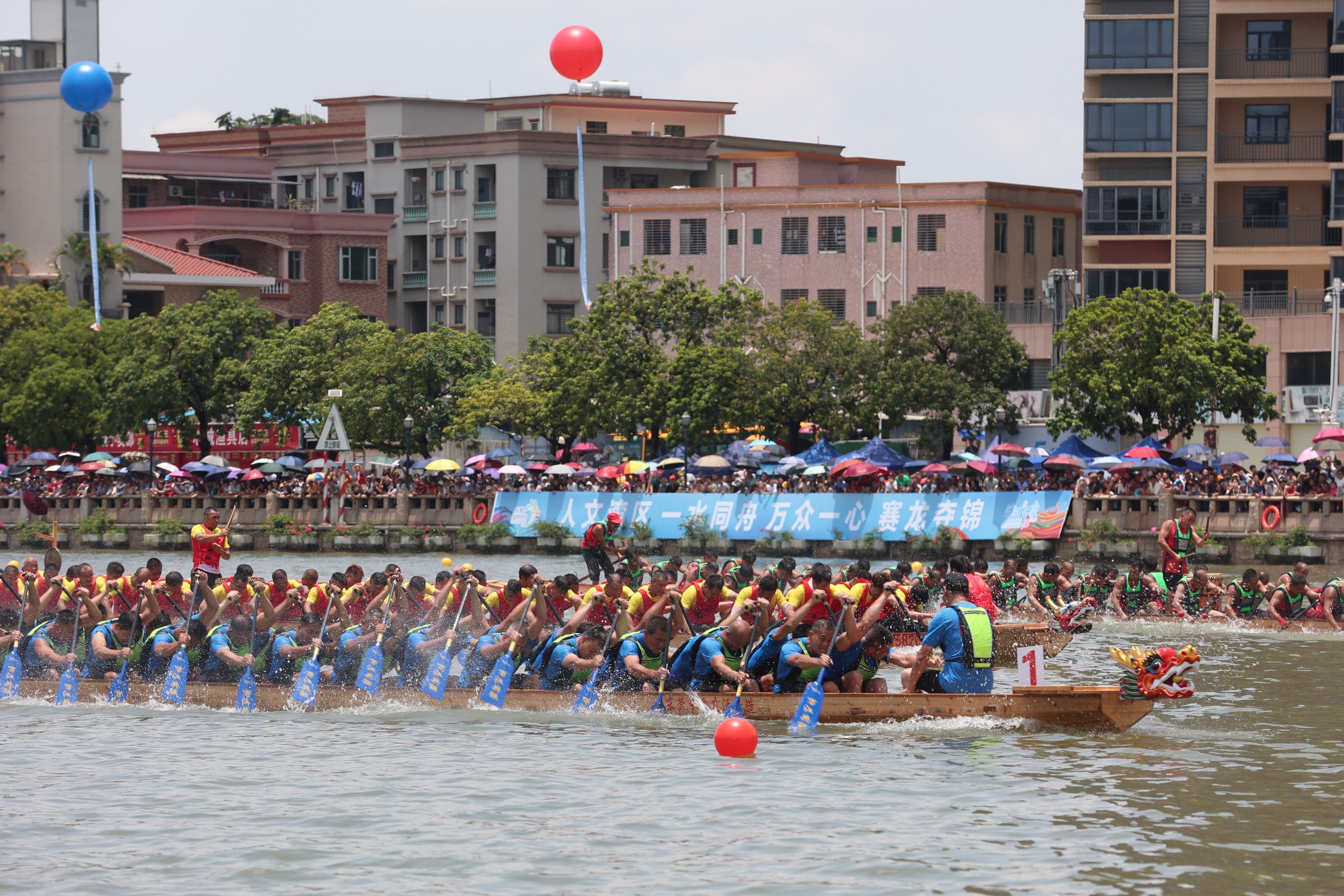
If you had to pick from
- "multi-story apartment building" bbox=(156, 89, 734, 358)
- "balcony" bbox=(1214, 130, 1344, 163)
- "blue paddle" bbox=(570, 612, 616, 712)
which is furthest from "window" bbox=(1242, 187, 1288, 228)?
"blue paddle" bbox=(570, 612, 616, 712)

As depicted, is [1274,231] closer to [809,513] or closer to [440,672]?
[809,513]

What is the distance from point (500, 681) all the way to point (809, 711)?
384 cm

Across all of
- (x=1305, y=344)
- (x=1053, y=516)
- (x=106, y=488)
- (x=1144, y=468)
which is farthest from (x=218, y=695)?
(x=1305, y=344)

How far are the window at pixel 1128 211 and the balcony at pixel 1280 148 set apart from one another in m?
2.48

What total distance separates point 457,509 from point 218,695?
3222 cm

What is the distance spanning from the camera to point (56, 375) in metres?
64.4

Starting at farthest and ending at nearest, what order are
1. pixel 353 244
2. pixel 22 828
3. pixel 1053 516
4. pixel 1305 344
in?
pixel 353 244, pixel 1305 344, pixel 1053 516, pixel 22 828

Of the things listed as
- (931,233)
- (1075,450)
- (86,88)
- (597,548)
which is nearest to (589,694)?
(597,548)

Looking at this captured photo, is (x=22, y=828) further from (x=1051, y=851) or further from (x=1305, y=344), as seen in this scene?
(x=1305, y=344)

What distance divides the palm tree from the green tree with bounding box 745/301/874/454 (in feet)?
116

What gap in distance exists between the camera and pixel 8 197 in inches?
3056

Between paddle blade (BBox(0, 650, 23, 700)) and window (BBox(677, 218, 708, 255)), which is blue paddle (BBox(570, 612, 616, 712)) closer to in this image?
paddle blade (BBox(0, 650, 23, 700))

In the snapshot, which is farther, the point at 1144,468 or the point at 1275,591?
the point at 1144,468

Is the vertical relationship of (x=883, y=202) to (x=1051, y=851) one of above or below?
above
